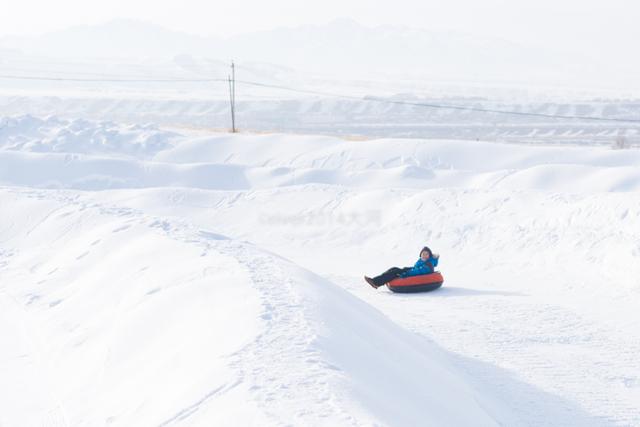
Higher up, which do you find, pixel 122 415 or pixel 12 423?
pixel 122 415

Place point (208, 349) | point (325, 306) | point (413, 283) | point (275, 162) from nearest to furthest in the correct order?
point (208, 349), point (325, 306), point (413, 283), point (275, 162)

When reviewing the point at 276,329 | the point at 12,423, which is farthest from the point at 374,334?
the point at 12,423

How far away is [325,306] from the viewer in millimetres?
8375

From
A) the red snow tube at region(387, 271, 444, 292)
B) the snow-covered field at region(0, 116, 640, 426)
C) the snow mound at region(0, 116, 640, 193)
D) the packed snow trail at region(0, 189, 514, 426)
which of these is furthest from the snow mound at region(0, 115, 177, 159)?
the red snow tube at region(387, 271, 444, 292)

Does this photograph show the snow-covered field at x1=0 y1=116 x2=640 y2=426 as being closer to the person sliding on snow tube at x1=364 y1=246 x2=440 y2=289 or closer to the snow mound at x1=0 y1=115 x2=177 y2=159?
the person sliding on snow tube at x1=364 y1=246 x2=440 y2=289

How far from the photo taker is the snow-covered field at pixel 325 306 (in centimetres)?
670

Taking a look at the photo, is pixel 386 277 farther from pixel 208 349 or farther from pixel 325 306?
pixel 208 349

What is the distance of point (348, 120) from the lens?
5706 cm

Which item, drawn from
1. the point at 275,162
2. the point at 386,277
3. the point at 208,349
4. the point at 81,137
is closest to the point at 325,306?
the point at 208,349

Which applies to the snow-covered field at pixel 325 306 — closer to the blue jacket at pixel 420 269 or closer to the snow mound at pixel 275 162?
the snow mound at pixel 275 162

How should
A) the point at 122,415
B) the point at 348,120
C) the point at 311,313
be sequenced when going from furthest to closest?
the point at 348,120 → the point at 311,313 → the point at 122,415

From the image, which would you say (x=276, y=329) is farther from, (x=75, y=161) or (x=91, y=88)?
(x=91, y=88)

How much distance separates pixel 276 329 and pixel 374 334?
1.22 m

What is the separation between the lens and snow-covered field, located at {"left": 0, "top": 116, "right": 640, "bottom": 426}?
6695 mm
